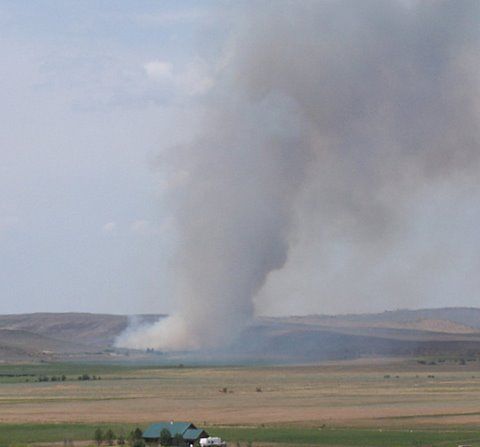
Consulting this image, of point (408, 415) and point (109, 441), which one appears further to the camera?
point (408, 415)

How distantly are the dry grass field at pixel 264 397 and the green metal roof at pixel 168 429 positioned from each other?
556 centimetres

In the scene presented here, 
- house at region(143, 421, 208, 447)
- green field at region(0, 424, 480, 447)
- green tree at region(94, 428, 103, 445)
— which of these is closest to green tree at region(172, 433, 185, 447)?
house at region(143, 421, 208, 447)

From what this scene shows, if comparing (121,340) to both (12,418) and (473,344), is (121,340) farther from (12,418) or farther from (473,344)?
(12,418)

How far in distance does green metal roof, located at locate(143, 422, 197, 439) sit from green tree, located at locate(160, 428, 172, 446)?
34 cm

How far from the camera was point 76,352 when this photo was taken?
16688cm

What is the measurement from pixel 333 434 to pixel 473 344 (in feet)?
341

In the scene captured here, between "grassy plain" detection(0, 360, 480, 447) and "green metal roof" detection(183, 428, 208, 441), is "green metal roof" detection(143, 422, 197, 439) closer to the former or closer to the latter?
"green metal roof" detection(183, 428, 208, 441)

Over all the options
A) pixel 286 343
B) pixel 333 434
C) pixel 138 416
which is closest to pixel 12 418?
pixel 138 416

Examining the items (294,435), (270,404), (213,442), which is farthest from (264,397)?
(213,442)

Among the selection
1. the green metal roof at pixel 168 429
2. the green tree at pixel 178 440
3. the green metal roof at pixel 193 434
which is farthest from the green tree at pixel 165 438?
the green metal roof at pixel 193 434

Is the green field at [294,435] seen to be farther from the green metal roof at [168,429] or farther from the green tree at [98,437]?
the green tree at [98,437]

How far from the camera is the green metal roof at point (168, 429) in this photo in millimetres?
52991

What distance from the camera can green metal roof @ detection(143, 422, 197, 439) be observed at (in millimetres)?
52991

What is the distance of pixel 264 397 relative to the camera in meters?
73.5
